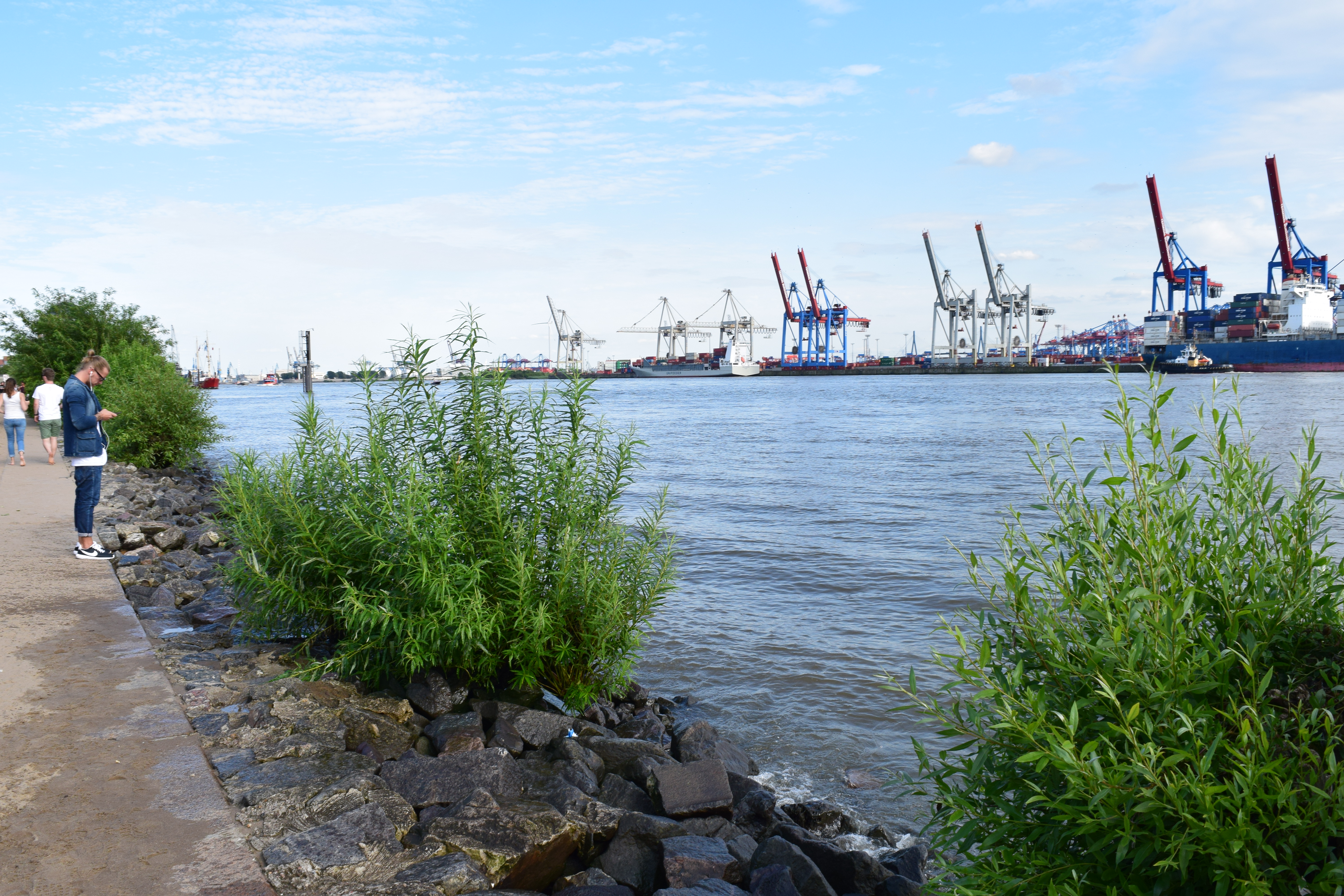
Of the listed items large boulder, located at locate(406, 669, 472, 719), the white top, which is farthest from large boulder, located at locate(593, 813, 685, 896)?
the white top

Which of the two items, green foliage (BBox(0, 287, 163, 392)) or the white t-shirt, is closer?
the white t-shirt

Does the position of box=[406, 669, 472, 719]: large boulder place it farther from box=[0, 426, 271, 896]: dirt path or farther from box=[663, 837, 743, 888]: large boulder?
box=[663, 837, 743, 888]: large boulder

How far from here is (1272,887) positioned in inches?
89.7

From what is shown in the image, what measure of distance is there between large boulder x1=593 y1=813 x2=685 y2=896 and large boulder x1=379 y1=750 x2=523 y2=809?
0.64 meters

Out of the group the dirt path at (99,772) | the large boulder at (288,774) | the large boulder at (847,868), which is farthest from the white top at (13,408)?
the large boulder at (847,868)

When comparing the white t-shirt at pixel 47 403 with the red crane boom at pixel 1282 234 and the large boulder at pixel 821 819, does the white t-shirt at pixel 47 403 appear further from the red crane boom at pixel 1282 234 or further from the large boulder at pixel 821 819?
the red crane boom at pixel 1282 234

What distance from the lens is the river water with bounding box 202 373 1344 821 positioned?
24.1 ft

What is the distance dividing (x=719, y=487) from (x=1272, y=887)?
18.9 m

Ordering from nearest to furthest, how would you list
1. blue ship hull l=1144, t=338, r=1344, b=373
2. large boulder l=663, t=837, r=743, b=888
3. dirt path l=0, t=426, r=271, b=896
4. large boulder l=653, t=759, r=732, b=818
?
dirt path l=0, t=426, r=271, b=896 → large boulder l=663, t=837, r=743, b=888 → large boulder l=653, t=759, r=732, b=818 → blue ship hull l=1144, t=338, r=1344, b=373

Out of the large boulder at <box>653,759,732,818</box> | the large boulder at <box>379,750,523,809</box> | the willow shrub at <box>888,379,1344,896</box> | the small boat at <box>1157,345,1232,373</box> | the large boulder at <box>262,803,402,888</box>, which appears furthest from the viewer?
the small boat at <box>1157,345,1232,373</box>

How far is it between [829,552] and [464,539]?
29.4 ft

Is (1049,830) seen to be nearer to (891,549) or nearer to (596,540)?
(596,540)

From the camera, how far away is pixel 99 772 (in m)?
4.09

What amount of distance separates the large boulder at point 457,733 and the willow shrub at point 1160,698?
10.3 feet
